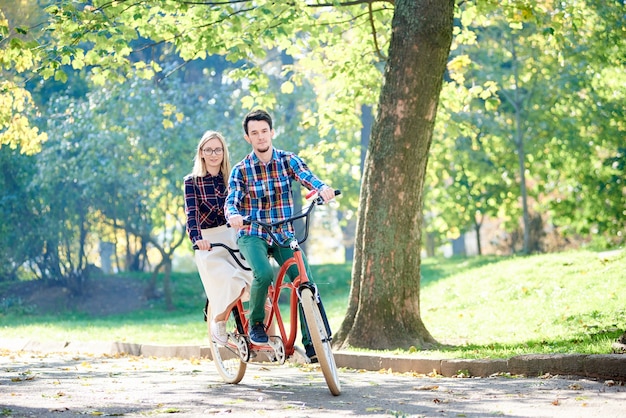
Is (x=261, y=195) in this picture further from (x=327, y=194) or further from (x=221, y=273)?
(x=221, y=273)

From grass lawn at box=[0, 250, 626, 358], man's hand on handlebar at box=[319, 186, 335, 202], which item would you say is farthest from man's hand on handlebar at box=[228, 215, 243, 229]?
grass lawn at box=[0, 250, 626, 358]

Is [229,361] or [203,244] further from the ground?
[203,244]

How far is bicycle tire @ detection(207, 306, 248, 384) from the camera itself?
870 centimetres

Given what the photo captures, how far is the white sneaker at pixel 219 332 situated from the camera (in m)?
8.70

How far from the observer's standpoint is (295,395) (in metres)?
7.71

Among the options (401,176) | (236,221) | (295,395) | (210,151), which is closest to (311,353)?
(295,395)

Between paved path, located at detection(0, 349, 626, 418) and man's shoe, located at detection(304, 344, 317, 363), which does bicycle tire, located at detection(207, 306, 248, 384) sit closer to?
paved path, located at detection(0, 349, 626, 418)

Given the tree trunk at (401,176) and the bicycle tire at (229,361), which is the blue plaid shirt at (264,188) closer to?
the bicycle tire at (229,361)

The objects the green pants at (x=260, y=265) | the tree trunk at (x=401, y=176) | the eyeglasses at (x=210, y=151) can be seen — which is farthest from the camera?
the tree trunk at (x=401, y=176)

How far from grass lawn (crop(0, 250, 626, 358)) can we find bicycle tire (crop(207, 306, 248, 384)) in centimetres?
223

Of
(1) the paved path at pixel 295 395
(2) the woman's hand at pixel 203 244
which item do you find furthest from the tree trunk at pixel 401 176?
(2) the woman's hand at pixel 203 244

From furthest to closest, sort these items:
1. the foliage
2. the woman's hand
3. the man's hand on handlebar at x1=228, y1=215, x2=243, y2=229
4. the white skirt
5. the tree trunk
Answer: the foliage < the tree trunk < the white skirt < the woman's hand < the man's hand on handlebar at x1=228, y1=215, x2=243, y2=229

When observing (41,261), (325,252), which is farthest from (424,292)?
(325,252)

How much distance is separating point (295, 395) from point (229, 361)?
1448mm
